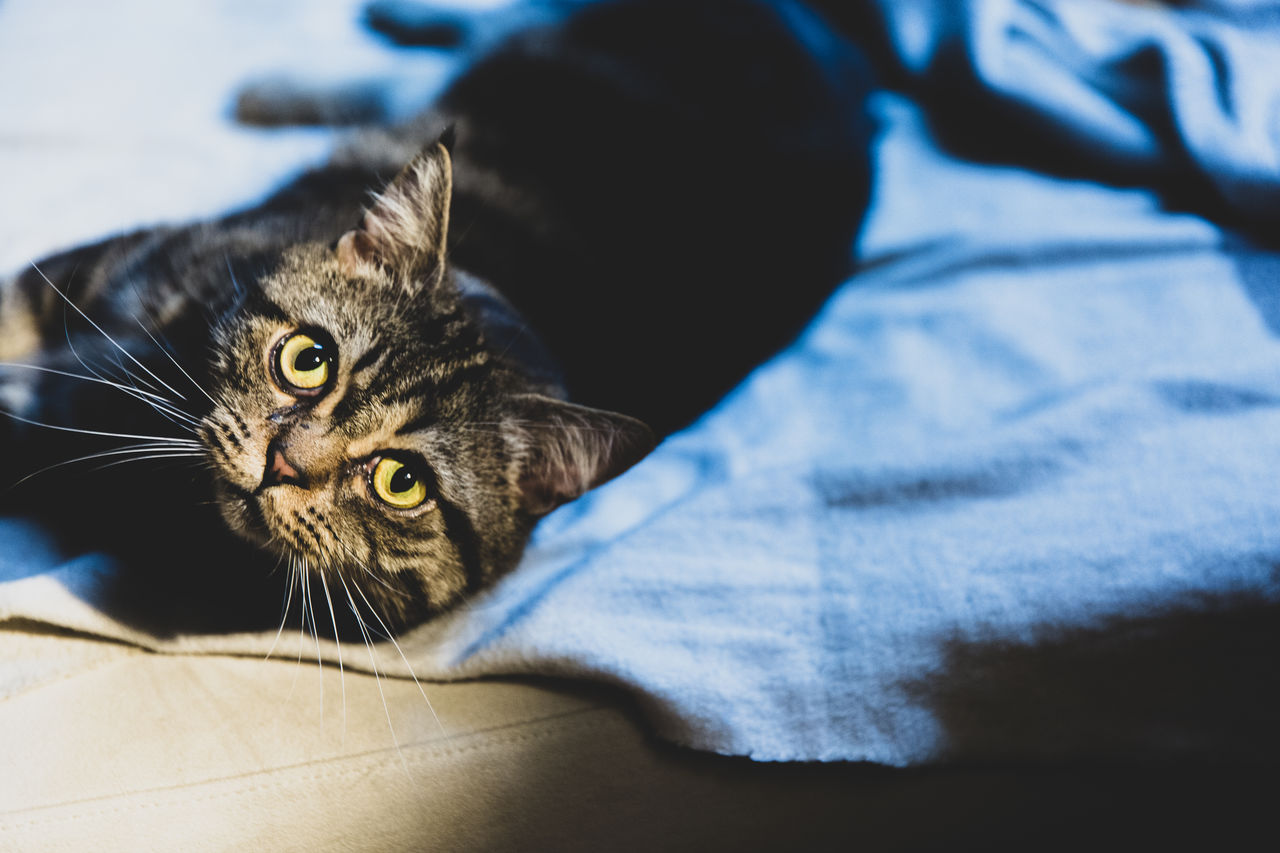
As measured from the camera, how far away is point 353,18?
142 cm

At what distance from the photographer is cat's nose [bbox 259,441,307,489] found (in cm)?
71

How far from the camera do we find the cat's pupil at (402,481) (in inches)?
30.5

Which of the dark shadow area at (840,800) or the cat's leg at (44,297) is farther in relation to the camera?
the cat's leg at (44,297)

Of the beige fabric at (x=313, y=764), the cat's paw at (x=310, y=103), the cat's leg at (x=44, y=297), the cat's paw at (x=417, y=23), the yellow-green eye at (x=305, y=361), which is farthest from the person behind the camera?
the cat's paw at (x=417, y=23)

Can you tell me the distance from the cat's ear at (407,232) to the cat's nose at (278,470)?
0.23m

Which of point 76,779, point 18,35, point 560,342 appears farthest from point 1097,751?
point 18,35

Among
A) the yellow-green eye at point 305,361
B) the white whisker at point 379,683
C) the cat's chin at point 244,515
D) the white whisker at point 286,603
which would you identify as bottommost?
the white whisker at point 379,683

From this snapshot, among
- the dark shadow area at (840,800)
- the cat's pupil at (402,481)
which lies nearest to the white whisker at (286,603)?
the cat's pupil at (402,481)

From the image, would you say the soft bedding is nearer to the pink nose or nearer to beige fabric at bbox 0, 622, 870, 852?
beige fabric at bbox 0, 622, 870, 852

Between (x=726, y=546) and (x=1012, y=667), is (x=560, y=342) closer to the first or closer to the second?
(x=726, y=546)

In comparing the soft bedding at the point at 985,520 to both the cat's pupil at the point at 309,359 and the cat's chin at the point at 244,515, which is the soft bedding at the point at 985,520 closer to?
the cat's chin at the point at 244,515

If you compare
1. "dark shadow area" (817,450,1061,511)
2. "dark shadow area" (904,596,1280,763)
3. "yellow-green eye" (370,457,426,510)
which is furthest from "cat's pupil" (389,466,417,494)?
"dark shadow area" (904,596,1280,763)

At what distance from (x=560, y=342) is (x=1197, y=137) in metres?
0.90

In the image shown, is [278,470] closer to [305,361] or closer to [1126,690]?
[305,361]
